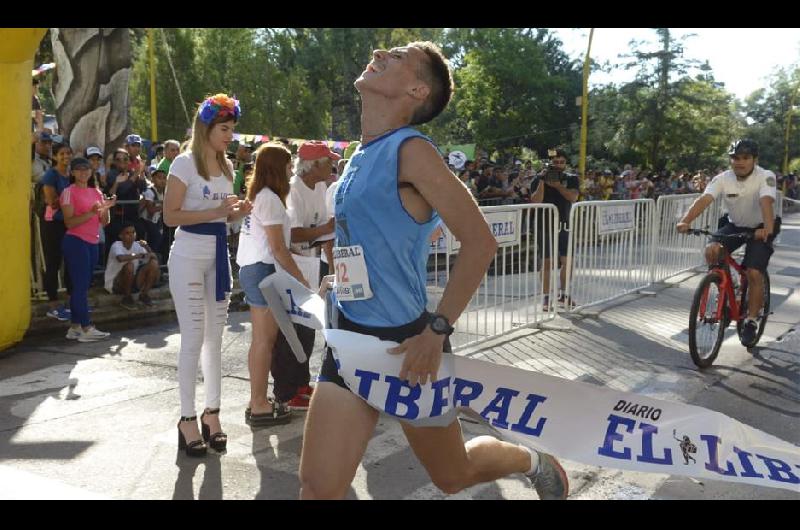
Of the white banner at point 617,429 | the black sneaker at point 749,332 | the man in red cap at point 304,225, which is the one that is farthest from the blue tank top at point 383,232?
the black sneaker at point 749,332

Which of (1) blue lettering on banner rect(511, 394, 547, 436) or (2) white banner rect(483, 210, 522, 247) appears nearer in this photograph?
(1) blue lettering on banner rect(511, 394, 547, 436)

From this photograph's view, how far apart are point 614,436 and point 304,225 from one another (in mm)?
2842

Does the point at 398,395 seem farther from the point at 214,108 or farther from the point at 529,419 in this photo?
the point at 214,108

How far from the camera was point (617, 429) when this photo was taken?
3018 millimetres

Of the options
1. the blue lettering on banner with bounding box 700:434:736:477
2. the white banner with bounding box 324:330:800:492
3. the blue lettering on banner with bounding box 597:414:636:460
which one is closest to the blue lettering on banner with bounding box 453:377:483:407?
the white banner with bounding box 324:330:800:492

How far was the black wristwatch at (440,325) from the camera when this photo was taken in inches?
97.0

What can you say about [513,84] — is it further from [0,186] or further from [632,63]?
[0,186]

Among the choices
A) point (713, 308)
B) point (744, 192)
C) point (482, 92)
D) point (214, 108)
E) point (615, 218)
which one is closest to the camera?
point (214, 108)

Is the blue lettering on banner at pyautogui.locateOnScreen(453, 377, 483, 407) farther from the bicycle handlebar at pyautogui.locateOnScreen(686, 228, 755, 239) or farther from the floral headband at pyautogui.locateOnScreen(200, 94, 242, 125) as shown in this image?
the bicycle handlebar at pyautogui.locateOnScreen(686, 228, 755, 239)

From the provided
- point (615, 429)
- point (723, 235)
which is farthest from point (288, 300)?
point (723, 235)

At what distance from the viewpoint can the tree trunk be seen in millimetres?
13414

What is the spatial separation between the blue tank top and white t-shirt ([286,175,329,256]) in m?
2.62
